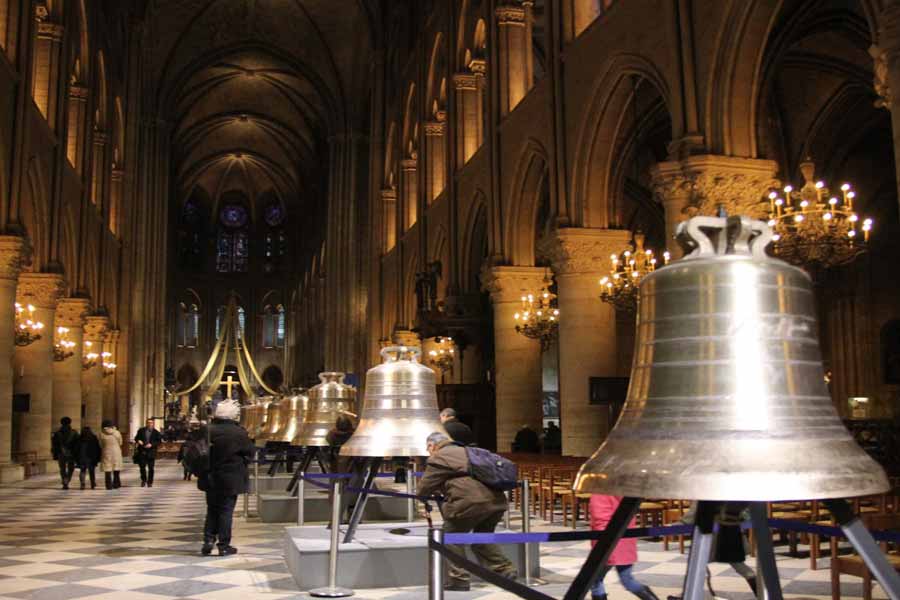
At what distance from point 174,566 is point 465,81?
54.7ft

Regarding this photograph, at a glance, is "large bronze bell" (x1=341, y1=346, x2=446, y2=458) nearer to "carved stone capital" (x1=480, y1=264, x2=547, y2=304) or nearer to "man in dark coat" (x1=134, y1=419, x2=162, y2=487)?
"man in dark coat" (x1=134, y1=419, x2=162, y2=487)

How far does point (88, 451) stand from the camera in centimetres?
1597

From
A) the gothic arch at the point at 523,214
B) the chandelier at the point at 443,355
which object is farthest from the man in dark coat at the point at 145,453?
the chandelier at the point at 443,355

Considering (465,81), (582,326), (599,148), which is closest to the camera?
(599,148)

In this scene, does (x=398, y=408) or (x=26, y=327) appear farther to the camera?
(x=26, y=327)

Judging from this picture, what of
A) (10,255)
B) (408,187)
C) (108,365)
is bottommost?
(108,365)

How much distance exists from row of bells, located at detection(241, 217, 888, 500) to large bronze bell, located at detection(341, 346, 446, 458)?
387 cm

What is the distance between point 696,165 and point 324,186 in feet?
124

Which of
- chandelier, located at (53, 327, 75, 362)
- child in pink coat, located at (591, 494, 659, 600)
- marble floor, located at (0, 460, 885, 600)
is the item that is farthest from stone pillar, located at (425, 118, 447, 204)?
child in pink coat, located at (591, 494, 659, 600)

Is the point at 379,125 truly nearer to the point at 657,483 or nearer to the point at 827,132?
the point at 827,132

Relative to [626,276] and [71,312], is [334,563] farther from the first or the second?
[71,312]

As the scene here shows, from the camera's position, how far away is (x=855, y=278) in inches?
868

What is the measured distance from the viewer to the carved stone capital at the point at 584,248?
14711 mm

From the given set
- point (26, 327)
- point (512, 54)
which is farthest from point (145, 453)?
point (512, 54)
